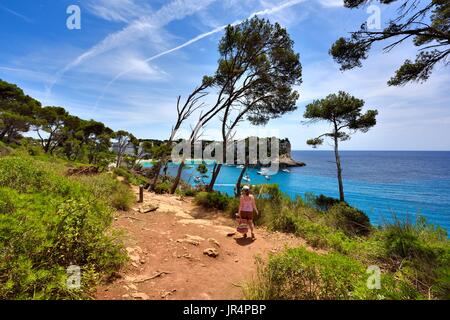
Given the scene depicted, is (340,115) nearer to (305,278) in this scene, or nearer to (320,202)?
(320,202)

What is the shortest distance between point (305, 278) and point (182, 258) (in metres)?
2.39

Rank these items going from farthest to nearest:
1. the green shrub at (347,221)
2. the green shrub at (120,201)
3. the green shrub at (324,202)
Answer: the green shrub at (324,202) < the green shrub at (347,221) < the green shrub at (120,201)

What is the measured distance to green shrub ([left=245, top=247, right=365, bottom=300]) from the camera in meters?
2.74

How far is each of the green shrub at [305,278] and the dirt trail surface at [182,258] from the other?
19.6 inches

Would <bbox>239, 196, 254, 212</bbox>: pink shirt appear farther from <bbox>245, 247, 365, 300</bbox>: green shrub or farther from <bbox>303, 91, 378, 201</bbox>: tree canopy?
<bbox>303, 91, 378, 201</bbox>: tree canopy

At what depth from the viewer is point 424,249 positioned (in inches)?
186

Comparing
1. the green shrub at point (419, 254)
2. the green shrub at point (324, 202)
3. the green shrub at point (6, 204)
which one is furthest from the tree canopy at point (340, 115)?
the green shrub at point (6, 204)

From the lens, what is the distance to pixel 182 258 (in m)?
4.21

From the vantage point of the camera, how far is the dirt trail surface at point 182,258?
120 inches

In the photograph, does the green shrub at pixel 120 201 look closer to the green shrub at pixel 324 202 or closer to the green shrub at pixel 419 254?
the green shrub at pixel 419 254

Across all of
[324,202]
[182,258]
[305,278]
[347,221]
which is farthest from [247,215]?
[324,202]
